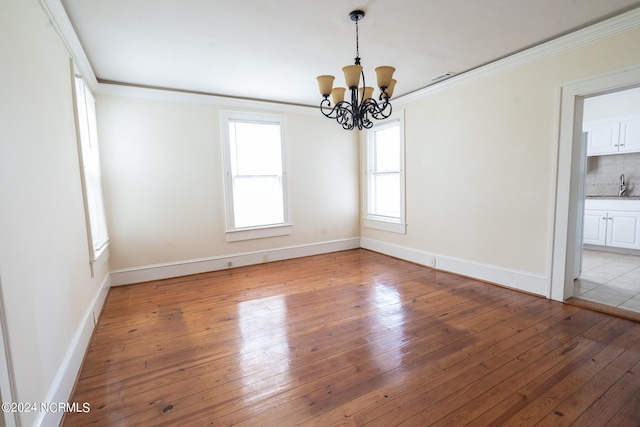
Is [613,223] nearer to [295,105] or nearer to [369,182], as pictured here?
[369,182]

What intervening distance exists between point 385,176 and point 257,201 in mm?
2353

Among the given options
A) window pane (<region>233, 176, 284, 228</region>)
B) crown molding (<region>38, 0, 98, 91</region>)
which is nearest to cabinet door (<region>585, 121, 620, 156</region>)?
window pane (<region>233, 176, 284, 228</region>)

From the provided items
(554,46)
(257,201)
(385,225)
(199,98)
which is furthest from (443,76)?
(199,98)

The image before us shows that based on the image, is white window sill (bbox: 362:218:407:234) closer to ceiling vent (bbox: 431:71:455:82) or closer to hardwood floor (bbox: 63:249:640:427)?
hardwood floor (bbox: 63:249:640:427)

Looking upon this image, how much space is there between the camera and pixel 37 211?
5.52 ft

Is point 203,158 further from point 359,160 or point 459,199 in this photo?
point 459,199

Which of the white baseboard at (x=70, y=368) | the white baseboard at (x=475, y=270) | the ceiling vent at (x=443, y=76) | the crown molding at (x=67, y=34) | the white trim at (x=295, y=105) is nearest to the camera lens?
the white baseboard at (x=70, y=368)

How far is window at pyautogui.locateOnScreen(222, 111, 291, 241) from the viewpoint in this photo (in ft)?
15.3

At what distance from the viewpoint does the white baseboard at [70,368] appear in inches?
61.9

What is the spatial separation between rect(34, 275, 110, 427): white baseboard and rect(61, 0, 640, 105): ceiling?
A: 2500 mm

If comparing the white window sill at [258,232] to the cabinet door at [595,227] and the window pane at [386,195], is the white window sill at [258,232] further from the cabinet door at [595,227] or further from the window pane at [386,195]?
the cabinet door at [595,227]

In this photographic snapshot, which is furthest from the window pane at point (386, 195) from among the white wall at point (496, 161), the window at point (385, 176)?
the white wall at point (496, 161)

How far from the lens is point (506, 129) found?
345 centimetres

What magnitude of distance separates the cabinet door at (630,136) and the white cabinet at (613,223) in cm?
88
